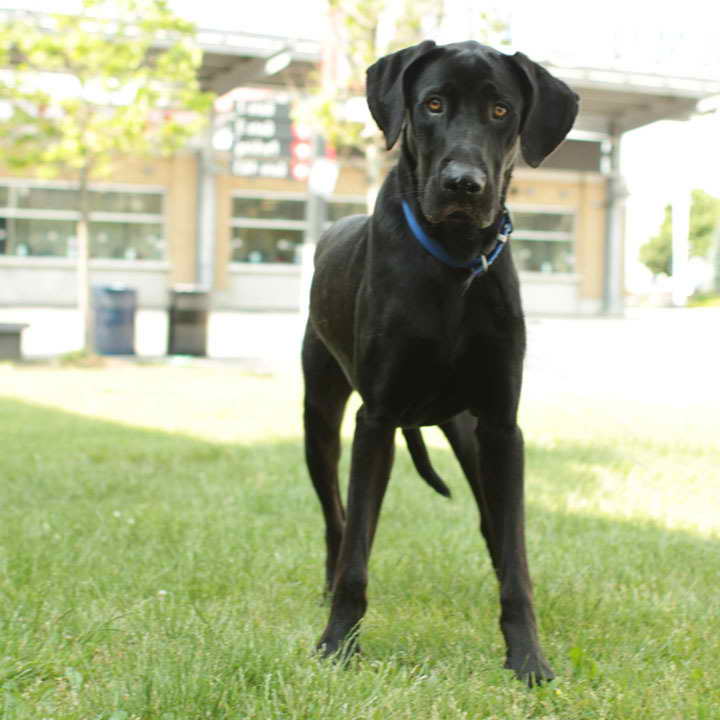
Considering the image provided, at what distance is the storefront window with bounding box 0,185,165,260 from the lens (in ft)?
110

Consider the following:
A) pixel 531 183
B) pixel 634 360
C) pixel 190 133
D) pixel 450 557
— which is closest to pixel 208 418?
pixel 450 557

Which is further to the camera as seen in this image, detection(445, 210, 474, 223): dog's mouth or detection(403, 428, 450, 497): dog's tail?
detection(403, 428, 450, 497): dog's tail

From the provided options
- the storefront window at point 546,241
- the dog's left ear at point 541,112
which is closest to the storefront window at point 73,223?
the storefront window at point 546,241

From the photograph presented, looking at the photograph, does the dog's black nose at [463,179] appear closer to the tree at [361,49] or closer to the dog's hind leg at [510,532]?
the dog's hind leg at [510,532]

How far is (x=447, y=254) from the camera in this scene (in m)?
3.39

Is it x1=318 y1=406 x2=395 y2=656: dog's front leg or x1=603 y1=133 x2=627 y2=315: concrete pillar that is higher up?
x1=603 y1=133 x2=627 y2=315: concrete pillar

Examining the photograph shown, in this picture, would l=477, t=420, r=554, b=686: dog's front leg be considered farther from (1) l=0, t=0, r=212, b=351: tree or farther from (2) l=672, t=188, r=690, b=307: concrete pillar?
(2) l=672, t=188, r=690, b=307: concrete pillar

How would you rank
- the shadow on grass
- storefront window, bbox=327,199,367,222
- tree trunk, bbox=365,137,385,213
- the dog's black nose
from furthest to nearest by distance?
storefront window, bbox=327,199,367,222, tree trunk, bbox=365,137,385,213, the shadow on grass, the dog's black nose

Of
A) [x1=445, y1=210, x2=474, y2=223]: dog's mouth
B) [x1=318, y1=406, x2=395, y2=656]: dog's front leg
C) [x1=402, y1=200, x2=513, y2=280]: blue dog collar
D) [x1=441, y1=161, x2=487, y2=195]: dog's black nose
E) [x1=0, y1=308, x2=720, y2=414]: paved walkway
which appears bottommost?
[x1=0, y1=308, x2=720, y2=414]: paved walkway

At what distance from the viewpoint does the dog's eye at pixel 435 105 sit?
10.7 feet

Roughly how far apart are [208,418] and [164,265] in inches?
981

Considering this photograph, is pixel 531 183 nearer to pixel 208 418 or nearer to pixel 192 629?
pixel 208 418

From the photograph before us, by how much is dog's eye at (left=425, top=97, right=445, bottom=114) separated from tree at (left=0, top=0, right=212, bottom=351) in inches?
511

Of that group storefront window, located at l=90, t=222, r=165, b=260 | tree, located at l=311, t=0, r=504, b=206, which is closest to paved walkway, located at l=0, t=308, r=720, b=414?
tree, located at l=311, t=0, r=504, b=206
